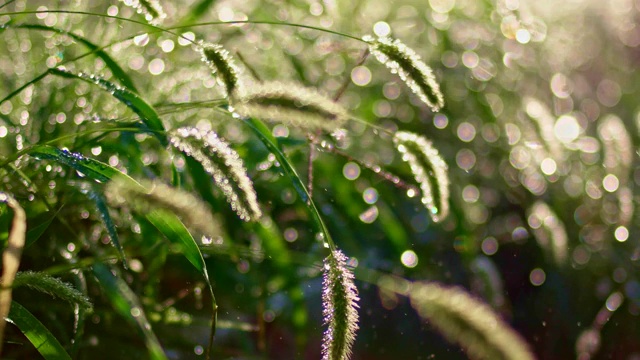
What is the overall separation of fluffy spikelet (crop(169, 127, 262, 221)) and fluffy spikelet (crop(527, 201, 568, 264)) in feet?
3.95

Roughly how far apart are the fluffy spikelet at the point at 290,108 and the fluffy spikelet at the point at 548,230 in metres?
1.02

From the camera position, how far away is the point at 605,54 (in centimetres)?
341

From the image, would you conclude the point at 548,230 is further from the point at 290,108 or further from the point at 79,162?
the point at 79,162

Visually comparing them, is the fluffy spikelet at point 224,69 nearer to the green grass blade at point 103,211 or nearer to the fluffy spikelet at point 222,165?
the fluffy spikelet at point 222,165

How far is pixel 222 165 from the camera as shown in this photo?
3.46 feet

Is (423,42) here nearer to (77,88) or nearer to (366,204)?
(366,204)

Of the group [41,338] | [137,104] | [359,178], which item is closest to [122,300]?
[41,338]

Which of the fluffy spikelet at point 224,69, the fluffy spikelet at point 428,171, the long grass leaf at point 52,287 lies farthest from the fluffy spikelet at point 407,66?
the long grass leaf at point 52,287

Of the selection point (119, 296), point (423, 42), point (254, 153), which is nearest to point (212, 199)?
point (254, 153)

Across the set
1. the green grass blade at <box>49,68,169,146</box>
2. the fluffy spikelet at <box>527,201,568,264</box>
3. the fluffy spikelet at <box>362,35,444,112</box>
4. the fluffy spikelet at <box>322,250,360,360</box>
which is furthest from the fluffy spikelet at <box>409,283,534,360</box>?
the fluffy spikelet at <box>527,201,568,264</box>

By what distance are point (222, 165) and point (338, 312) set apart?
23 centimetres

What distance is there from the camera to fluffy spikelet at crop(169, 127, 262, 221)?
1.04 metres

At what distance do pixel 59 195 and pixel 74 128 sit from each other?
217 millimetres

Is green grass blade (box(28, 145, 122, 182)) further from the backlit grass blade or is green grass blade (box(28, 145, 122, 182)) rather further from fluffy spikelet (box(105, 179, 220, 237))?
fluffy spikelet (box(105, 179, 220, 237))
